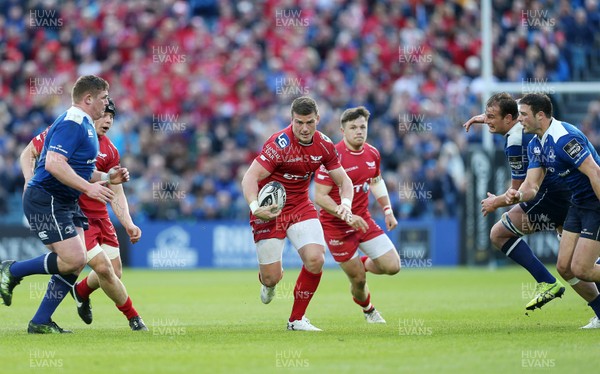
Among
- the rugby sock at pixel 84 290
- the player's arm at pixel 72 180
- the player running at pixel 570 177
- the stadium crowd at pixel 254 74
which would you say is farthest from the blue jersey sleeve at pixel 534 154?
the stadium crowd at pixel 254 74

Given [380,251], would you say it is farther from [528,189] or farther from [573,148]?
[573,148]

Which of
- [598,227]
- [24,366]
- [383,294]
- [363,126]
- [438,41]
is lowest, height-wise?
[383,294]

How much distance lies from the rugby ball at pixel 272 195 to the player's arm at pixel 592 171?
3.32 meters

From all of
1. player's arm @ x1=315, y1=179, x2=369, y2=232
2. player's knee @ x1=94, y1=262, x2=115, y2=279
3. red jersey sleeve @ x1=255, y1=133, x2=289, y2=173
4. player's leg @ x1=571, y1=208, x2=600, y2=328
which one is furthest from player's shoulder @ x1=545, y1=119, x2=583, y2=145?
player's knee @ x1=94, y1=262, x2=115, y2=279

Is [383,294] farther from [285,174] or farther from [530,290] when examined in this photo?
[285,174]

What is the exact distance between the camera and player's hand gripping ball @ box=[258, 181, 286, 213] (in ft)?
38.3

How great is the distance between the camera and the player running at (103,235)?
11586 millimetres

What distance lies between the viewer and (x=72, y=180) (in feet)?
34.8

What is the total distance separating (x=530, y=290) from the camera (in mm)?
18375

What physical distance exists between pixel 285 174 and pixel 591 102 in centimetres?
1670

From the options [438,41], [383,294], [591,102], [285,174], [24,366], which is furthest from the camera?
[438,41]

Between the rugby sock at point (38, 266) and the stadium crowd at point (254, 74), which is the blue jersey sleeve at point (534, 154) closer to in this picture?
the rugby sock at point (38, 266)

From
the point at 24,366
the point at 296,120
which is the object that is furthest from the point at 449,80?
the point at 24,366

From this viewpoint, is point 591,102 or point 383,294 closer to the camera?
point 383,294
